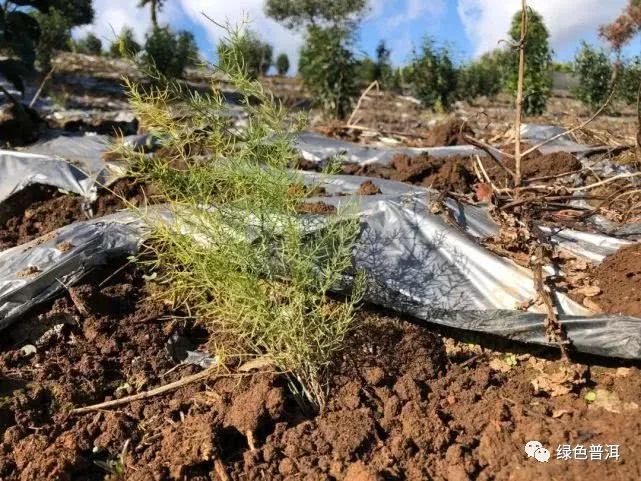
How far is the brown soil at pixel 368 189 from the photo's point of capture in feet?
12.4

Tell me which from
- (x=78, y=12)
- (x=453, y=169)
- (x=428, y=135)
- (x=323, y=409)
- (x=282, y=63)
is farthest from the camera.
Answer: (x=282, y=63)

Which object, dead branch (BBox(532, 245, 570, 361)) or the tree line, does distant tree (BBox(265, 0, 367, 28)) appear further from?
dead branch (BBox(532, 245, 570, 361))

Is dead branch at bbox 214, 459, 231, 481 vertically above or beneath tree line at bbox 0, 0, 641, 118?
beneath

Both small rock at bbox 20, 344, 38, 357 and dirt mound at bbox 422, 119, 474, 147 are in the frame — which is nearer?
small rock at bbox 20, 344, 38, 357

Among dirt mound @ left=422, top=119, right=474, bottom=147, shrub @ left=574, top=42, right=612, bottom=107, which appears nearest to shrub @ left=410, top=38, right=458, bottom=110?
shrub @ left=574, top=42, right=612, bottom=107

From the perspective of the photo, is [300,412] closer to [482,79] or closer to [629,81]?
[629,81]

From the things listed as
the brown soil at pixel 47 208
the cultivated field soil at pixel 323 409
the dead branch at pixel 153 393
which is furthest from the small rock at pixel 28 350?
the brown soil at pixel 47 208

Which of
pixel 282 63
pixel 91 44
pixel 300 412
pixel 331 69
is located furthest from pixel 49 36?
pixel 282 63

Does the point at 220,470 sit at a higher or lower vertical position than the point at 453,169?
lower

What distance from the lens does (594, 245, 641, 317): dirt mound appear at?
104 inches

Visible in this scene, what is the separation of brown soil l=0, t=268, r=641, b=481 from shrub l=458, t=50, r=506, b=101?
461 inches

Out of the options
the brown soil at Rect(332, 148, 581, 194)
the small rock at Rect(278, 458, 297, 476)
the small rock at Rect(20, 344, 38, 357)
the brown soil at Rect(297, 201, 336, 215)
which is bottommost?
the small rock at Rect(278, 458, 297, 476)

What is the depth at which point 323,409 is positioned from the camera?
237 centimetres

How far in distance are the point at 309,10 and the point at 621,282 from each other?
1066 inches
